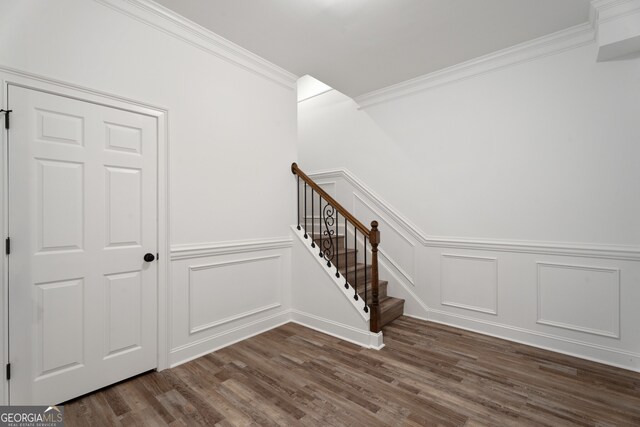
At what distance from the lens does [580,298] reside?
2.72 m

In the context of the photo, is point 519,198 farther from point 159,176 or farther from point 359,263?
point 159,176

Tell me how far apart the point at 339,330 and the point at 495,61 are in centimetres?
327

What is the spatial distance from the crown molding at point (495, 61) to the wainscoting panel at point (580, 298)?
2048 millimetres

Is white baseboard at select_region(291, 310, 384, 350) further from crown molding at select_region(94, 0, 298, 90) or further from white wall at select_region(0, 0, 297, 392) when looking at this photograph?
crown molding at select_region(94, 0, 298, 90)

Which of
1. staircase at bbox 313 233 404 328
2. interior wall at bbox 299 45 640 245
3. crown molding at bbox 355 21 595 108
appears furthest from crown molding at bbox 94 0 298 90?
Result: staircase at bbox 313 233 404 328

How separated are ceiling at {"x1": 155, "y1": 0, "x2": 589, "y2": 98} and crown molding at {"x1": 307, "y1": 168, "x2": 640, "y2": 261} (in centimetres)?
152

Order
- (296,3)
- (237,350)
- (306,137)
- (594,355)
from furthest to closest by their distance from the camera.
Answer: (306,137)
(237,350)
(594,355)
(296,3)

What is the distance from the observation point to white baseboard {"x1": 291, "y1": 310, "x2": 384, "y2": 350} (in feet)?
9.40

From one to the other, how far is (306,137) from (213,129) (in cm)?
234

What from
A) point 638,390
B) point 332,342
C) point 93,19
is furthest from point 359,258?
point 93,19

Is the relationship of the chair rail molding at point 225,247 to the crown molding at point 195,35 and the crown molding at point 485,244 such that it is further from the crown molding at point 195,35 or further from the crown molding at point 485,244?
the crown molding at point 195,35

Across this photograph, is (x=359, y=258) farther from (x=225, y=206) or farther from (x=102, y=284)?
(x=102, y=284)

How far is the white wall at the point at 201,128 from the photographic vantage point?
6.61 ft

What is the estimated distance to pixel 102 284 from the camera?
2170mm
